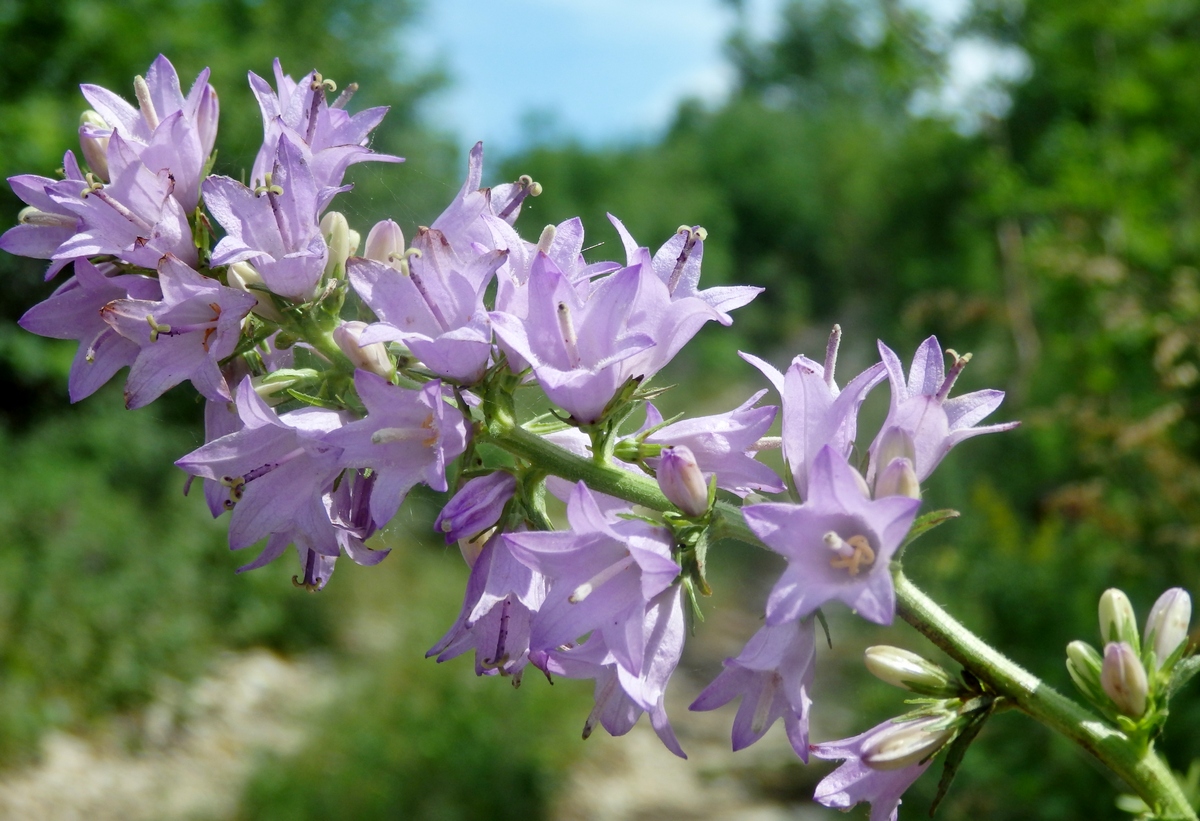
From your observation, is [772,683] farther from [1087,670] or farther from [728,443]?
[1087,670]

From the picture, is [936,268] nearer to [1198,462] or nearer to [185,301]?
[1198,462]

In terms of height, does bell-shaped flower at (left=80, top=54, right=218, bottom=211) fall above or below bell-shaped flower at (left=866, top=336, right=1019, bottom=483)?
above

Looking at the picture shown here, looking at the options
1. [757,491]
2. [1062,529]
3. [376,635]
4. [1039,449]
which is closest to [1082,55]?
[1039,449]

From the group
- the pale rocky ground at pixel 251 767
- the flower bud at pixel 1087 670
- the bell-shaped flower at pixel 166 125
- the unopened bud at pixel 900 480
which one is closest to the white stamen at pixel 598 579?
the unopened bud at pixel 900 480

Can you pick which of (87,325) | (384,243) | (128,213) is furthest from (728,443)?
(87,325)

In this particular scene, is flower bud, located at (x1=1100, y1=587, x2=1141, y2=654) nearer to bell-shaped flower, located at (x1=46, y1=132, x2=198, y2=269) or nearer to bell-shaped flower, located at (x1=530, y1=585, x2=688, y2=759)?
bell-shaped flower, located at (x1=530, y1=585, x2=688, y2=759)

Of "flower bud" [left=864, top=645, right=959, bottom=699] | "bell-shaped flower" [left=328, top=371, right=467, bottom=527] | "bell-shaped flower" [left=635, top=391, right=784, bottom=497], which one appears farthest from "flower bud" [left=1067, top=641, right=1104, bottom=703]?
"bell-shaped flower" [left=328, top=371, right=467, bottom=527]
